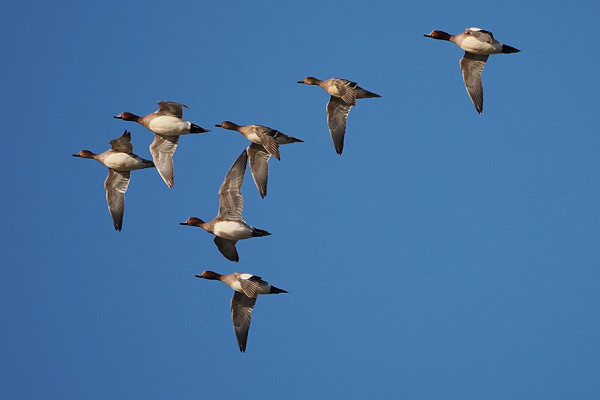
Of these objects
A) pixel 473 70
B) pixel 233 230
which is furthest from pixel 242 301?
pixel 473 70

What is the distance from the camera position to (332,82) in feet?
117

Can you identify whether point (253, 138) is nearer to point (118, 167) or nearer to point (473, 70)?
point (118, 167)

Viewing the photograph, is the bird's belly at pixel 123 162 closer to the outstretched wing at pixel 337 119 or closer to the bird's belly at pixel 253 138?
the bird's belly at pixel 253 138

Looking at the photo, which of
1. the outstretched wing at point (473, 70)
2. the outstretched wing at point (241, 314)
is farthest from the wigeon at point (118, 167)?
the outstretched wing at point (473, 70)

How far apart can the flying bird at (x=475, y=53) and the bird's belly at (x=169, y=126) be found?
791 centimetres

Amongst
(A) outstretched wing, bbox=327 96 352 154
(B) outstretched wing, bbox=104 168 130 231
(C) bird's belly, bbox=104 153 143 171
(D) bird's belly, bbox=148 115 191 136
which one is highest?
(A) outstretched wing, bbox=327 96 352 154

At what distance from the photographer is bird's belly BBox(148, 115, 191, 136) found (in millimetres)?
34469

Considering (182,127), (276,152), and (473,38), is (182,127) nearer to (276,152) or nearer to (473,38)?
(276,152)

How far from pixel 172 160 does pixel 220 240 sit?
8.52ft

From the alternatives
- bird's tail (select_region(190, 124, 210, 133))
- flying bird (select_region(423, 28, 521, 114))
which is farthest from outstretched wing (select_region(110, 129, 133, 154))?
flying bird (select_region(423, 28, 521, 114))

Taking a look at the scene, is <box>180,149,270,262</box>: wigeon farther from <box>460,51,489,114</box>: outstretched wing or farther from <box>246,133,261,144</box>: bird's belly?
<box>460,51,489,114</box>: outstretched wing

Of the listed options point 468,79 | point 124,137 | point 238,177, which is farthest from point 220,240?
point 468,79

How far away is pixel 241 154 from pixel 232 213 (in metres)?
1.75

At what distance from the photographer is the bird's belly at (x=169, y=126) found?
34.5 meters
